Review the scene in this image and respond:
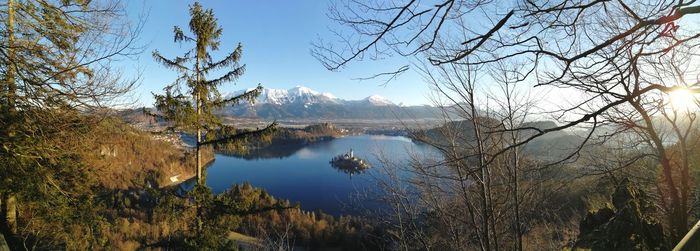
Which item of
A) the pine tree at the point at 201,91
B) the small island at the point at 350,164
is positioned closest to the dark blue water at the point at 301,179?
the small island at the point at 350,164

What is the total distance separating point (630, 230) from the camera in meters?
4.50

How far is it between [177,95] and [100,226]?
2.64 metres

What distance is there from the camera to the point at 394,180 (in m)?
5.33

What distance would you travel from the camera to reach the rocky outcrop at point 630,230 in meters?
4.36

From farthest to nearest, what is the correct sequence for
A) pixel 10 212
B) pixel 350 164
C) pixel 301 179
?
pixel 350 164 → pixel 301 179 → pixel 10 212

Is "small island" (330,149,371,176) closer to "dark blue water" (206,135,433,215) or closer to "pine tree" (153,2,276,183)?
"dark blue water" (206,135,433,215)

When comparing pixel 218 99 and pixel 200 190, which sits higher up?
pixel 218 99

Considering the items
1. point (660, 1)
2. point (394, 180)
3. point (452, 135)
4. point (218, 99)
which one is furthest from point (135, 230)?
point (660, 1)

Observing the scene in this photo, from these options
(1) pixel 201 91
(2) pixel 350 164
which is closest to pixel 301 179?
(2) pixel 350 164

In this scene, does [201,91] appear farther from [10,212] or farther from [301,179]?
[301,179]

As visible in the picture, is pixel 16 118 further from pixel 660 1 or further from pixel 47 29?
pixel 660 1

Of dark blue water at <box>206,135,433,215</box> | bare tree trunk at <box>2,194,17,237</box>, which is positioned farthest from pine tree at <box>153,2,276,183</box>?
dark blue water at <box>206,135,433,215</box>

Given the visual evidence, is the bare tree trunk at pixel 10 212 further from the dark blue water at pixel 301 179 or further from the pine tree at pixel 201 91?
the dark blue water at pixel 301 179

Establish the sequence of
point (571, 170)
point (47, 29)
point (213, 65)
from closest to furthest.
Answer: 1. point (47, 29)
2. point (571, 170)
3. point (213, 65)
